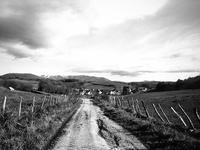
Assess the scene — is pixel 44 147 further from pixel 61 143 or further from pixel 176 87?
pixel 176 87

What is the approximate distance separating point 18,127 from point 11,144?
2845mm

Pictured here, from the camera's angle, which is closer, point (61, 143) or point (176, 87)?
point (61, 143)

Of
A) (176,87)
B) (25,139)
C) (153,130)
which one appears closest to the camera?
(25,139)

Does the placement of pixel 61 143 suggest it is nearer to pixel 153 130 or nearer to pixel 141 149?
pixel 141 149

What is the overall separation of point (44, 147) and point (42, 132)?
7.13 ft

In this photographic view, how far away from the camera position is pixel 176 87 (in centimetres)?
10206

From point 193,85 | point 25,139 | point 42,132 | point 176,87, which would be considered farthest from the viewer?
point 176,87

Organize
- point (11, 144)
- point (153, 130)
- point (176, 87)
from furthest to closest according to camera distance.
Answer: point (176, 87) < point (153, 130) < point (11, 144)

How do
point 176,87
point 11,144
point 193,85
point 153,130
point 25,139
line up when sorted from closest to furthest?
point 11,144, point 25,139, point 153,130, point 193,85, point 176,87

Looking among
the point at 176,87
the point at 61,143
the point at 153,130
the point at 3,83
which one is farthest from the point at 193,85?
the point at 3,83

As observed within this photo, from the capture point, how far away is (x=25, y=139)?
757cm

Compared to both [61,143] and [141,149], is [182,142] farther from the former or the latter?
[61,143]

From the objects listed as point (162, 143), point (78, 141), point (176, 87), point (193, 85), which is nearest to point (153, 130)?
point (162, 143)

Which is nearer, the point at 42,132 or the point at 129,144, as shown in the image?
the point at 129,144
